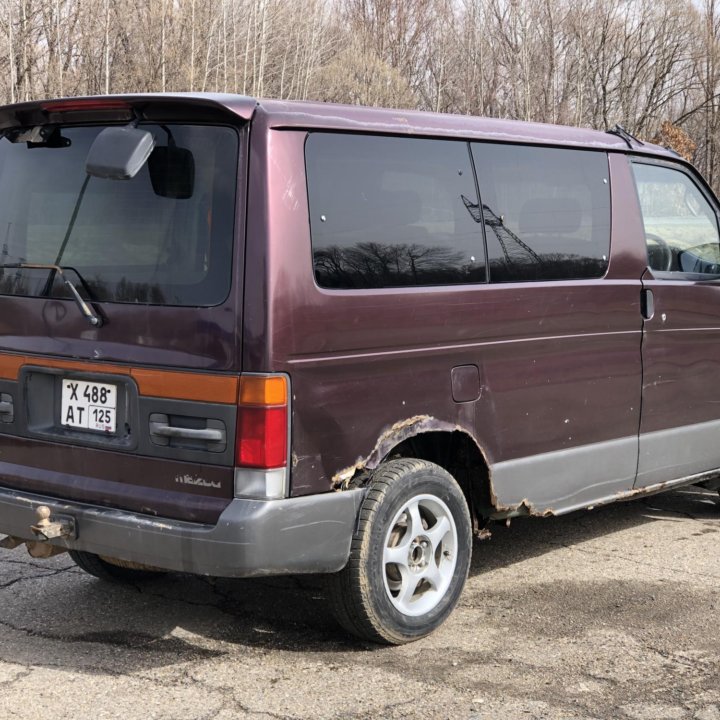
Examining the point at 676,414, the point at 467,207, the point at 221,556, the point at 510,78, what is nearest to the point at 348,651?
the point at 221,556

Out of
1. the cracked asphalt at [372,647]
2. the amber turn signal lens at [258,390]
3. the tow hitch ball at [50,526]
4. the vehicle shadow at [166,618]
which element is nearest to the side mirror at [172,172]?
the amber turn signal lens at [258,390]

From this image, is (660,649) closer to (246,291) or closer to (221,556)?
(221,556)

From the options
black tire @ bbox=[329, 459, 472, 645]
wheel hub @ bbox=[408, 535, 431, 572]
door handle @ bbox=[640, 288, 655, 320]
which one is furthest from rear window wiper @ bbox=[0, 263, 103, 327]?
door handle @ bbox=[640, 288, 655, 320]

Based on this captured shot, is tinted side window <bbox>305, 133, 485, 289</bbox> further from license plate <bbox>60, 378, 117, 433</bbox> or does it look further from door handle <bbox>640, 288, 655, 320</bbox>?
door handle <bbox>640, 288, 655, 320</bbox>

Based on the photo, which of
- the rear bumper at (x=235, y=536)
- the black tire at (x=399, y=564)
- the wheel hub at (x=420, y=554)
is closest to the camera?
the rear bumper at (x=235, y=536)

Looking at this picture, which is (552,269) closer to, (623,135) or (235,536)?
(623,135)

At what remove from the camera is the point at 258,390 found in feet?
11.0

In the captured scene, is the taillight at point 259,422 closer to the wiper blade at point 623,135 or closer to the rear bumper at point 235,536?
the rear bumper at point 235,536

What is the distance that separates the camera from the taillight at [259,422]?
11.0 feet

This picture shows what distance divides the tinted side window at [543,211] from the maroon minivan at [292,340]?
1 cm

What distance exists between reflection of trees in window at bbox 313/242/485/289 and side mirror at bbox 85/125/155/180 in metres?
0.68

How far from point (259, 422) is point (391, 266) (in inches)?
32.9

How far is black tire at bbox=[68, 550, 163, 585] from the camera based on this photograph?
4.51 m

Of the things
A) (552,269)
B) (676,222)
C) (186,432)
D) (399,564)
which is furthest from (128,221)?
(676,222)
